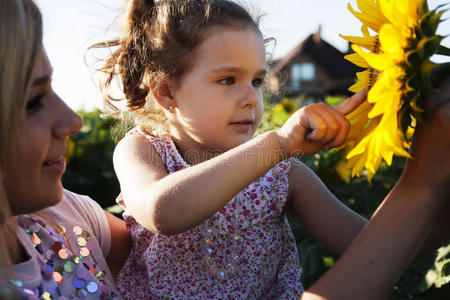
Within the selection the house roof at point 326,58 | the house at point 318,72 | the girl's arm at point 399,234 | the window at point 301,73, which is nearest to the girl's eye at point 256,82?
the girl's arm at point 399,234

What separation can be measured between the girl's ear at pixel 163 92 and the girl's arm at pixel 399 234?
110 centimetres

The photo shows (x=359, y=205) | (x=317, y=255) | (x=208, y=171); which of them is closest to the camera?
(x=208, y=171)

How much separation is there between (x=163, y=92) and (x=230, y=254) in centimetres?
74

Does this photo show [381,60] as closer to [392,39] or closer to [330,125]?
[392,39]

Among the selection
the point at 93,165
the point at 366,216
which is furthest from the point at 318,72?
the point at 366,216

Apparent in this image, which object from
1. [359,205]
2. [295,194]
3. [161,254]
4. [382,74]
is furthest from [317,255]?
[382,74]

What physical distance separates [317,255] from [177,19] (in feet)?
4.72

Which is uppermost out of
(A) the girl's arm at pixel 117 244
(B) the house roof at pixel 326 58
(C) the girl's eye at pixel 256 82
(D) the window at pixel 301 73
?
(C) the girl's eye at pixel 256 82

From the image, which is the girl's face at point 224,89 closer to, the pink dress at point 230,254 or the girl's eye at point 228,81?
the girl's eye at point 228,81

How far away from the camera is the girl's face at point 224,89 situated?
1.81m

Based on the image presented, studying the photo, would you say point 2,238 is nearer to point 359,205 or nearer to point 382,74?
point 382,74

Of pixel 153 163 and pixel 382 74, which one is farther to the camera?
pixel 153 163

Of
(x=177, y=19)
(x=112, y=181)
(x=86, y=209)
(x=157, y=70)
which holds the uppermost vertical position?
→ (x=177, y=19)

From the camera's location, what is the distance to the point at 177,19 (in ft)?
6.62
